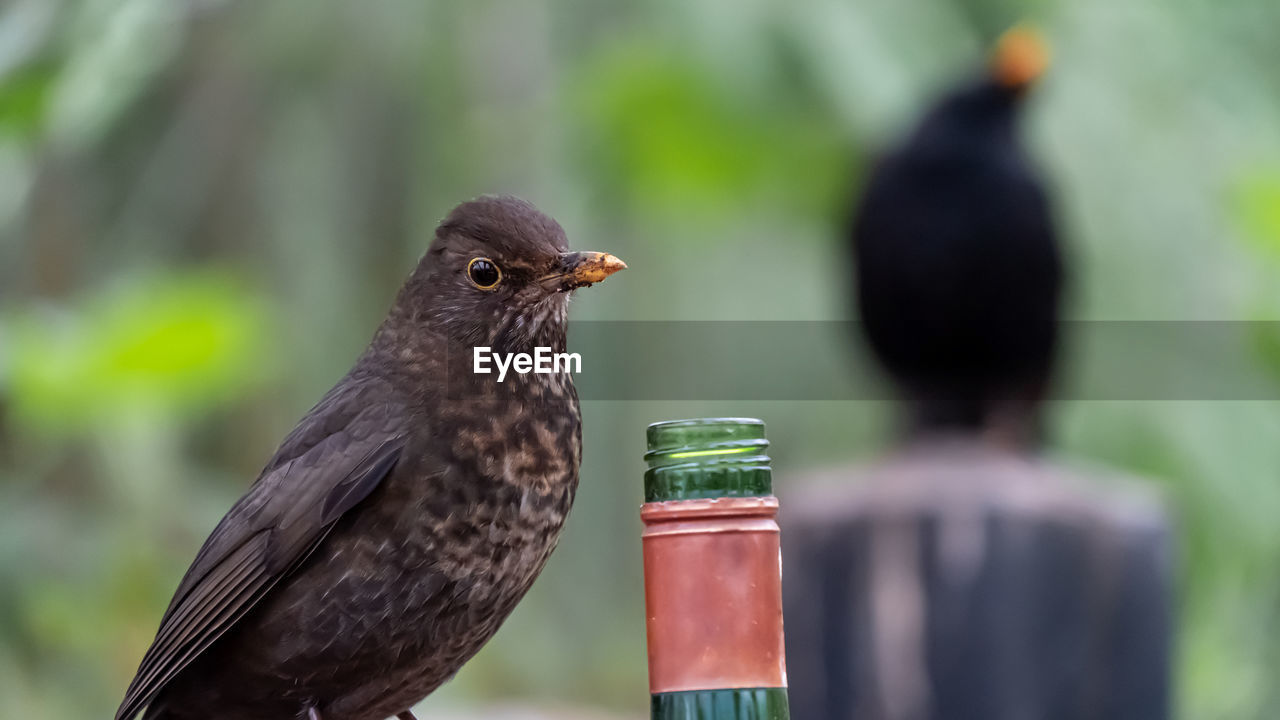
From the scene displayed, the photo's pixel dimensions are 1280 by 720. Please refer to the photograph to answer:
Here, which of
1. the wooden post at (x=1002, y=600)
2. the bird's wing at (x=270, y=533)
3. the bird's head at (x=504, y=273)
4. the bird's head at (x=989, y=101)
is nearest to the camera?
the bird's head at (x=504, y=273)

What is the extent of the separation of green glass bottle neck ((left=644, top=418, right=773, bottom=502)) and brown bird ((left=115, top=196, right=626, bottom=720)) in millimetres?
250

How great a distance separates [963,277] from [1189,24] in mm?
4048

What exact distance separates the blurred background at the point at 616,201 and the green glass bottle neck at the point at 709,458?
3529 mm

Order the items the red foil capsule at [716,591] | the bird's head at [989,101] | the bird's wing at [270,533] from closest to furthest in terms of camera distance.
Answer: the red foil capsule at [716,591]
the bird's wing at [270,533]
the bird's head at [989,101]

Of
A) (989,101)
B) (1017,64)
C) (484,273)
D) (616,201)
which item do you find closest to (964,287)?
(989,101)

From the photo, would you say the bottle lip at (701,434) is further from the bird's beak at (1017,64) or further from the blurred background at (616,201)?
the blurred background at (616,201)

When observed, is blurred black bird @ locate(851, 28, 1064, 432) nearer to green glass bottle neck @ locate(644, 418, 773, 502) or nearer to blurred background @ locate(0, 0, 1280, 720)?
blurred background @ locate(0, 0, 1280, 720)

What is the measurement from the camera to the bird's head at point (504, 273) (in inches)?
84.4

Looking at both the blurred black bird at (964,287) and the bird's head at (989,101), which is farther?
the bird's head at (989,101)

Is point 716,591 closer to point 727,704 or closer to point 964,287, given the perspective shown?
point 727,704

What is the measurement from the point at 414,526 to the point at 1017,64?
11.4 feet

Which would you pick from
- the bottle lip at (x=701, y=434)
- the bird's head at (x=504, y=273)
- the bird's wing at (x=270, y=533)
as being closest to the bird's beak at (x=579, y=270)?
the bird's head at (x=504, y=273)

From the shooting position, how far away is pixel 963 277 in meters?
4.65

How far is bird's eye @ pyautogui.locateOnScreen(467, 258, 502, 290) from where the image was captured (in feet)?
7.20
